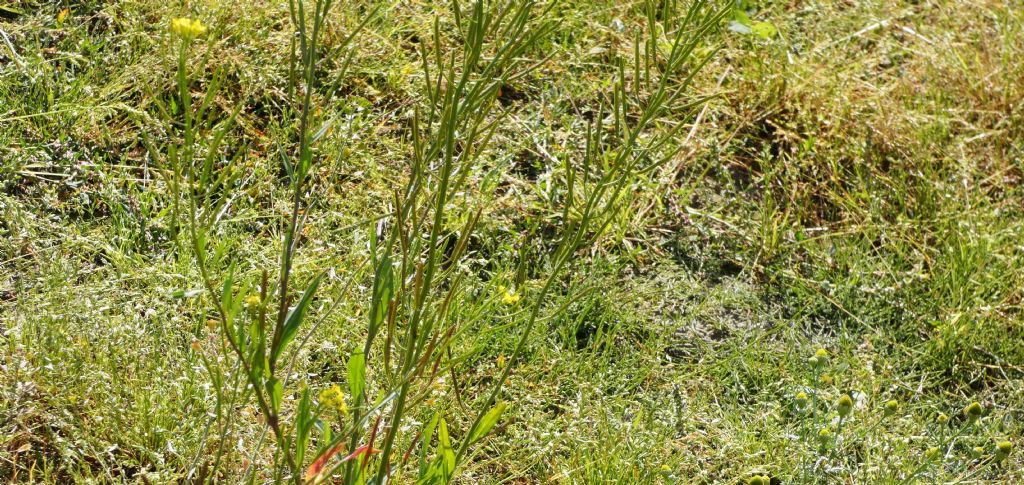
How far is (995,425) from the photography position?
8.23 feet

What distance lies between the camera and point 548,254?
2.81m

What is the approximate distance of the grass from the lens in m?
2.11

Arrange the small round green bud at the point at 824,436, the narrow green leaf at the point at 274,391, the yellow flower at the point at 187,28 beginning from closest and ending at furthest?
the yellow flower at the point at 187,28
the narrow green leaf at the point at 274,391
the small round green bud at the point at 824,436

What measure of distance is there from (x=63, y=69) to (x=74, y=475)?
1385mm

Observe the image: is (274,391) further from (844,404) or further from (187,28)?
(844,404)

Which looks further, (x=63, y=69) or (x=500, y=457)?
(x=63, y=69)

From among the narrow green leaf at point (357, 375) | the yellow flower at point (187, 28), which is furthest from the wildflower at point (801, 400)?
the yellow flower at point (187, 28)

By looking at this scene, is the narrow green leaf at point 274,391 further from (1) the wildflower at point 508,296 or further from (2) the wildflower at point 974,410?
(2) the wildflower at point 974,410

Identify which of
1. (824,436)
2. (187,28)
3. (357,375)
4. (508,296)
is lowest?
(824,436)

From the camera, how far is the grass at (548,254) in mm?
2107

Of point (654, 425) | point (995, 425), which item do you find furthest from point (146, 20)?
point (995, 425)

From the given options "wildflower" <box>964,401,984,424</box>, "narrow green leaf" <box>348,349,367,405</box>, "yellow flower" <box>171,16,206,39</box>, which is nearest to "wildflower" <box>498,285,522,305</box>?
"narrow green leaf" <box>348,349,367,405</box>

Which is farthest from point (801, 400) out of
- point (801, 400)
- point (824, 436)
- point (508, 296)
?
point (508, 296)

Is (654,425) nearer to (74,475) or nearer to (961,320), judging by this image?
(961,320)
